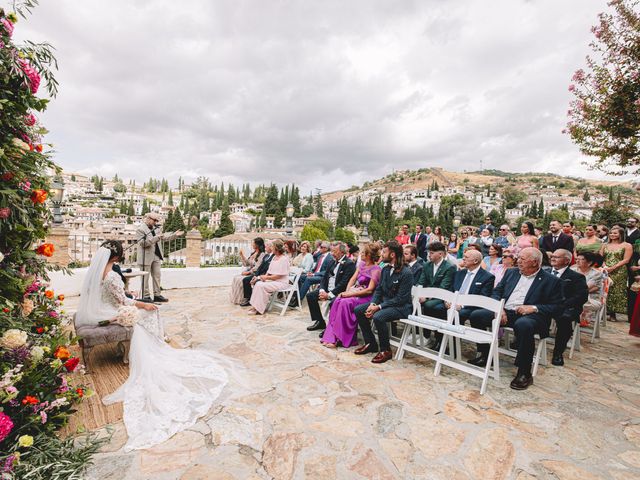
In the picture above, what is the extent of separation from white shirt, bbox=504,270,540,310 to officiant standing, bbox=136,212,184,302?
6.25 metres

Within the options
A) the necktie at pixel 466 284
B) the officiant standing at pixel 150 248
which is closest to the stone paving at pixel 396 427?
the necktie at pixel 466 284

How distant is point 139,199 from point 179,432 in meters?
157

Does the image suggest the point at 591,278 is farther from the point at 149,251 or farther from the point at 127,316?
the point at 149,251

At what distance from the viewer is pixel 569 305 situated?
4.21 m

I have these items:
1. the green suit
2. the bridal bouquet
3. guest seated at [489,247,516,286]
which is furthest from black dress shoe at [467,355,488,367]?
the bridal bouquet

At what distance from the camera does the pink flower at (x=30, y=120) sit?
2.35 metres

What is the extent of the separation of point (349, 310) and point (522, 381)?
219 centimetres

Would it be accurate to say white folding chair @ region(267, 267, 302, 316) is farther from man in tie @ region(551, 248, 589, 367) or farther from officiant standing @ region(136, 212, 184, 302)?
man in tie @ region(551, 248, 589, 367)

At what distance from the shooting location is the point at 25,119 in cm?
234

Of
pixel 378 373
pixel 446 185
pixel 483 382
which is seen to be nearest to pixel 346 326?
pixel 378 373

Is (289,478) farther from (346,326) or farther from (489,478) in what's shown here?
(346,326)

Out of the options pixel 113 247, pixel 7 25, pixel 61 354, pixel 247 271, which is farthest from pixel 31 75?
pixel 247 271

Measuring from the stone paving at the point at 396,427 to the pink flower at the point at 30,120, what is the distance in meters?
2.47

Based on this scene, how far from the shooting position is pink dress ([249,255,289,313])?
20.8 feet
